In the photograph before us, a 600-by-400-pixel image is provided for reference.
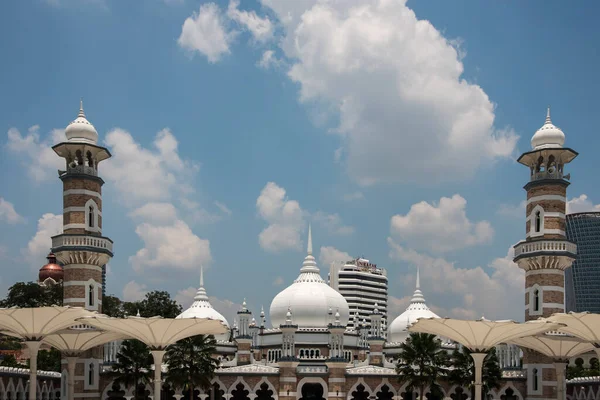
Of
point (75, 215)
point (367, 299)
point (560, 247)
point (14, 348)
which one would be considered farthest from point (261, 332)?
point (367, 299)

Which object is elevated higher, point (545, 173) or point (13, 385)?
point (545, 173)

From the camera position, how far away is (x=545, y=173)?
200 ft

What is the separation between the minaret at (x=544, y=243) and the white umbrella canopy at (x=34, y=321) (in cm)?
3358

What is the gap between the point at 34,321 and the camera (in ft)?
154

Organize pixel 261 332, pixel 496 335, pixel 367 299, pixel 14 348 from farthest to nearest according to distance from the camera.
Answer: pixel 367 299
pixel 14 348
pixel 261 332
pixel 496 335

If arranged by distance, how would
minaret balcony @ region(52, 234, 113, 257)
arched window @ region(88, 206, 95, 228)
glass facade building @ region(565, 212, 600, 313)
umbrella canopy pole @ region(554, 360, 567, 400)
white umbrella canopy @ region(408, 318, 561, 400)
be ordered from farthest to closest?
glass facade building @ region(565, 212, 600, 313) < arched window @ region(88, 206, 95, 228) < minaret balcony @ region(52, 234, 113, 257) < umbrella canopy pole @ region(554, 360, 567, 400) < white umbrella canopy @ region(408, 318, 561, 400)

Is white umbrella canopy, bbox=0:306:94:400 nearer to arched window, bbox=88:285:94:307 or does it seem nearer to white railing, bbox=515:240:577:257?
arched window, bbox=88:285:94:307

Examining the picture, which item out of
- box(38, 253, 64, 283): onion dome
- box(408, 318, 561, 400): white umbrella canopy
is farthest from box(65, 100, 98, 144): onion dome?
box(38, 253, 64, 283): onion dome

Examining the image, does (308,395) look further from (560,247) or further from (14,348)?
(14,348)

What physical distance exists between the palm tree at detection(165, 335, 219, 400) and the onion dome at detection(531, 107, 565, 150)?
30.8 m

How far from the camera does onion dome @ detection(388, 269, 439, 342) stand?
78688mm

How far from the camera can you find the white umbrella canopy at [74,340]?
181 feet

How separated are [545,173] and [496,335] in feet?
60.9

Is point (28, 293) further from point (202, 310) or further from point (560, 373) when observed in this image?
point (560, 373)
